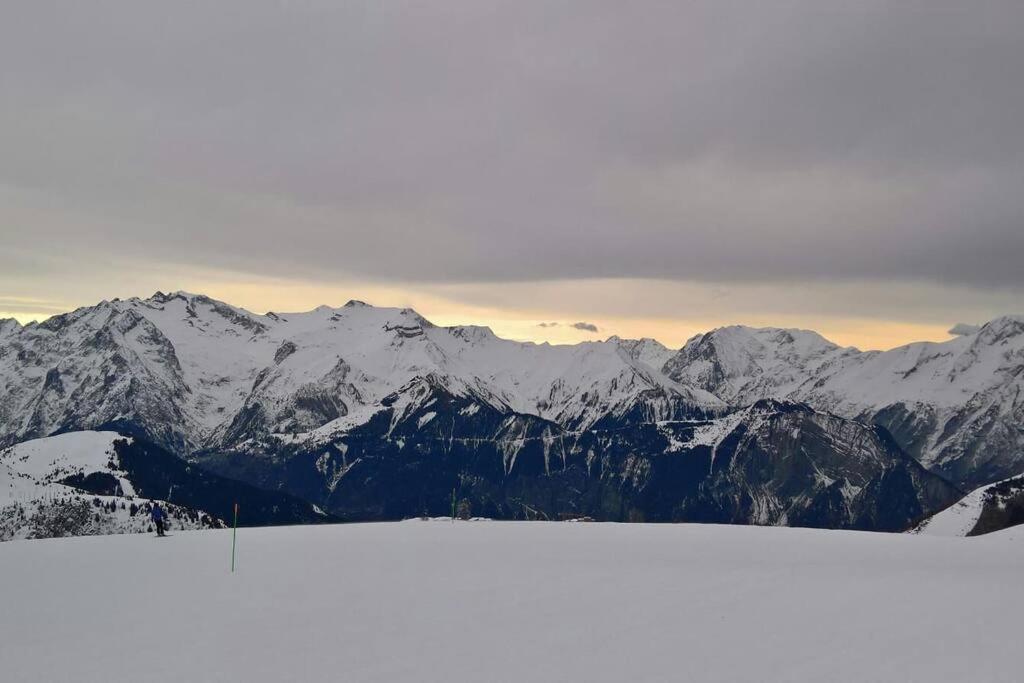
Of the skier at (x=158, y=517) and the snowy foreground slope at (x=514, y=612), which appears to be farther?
the skier at (x=158, y=517)

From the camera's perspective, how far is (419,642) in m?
30.8

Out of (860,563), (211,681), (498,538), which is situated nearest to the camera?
(211,681)

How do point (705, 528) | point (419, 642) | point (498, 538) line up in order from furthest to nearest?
1. point (705, 528)
2. point (498, 538)
3. point (419, 642)

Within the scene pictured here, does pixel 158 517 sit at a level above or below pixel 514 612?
above

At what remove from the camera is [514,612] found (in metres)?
34.9

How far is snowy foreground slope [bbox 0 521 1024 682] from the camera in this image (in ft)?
92.2

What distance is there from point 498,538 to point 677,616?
2564 cm

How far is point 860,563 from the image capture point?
4584cm

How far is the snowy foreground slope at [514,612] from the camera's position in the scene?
1106 inches

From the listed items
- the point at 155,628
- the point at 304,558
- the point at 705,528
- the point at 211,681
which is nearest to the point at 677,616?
the point at 211,681

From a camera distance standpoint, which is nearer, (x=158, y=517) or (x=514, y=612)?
(x=514, y=612)

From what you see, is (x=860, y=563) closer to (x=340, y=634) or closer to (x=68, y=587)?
(x=340, y=634)

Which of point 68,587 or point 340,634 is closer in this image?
point 340,634

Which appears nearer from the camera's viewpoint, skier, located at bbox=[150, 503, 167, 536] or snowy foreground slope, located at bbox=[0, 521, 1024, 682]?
snowy foreground slope, located at bbox=[0, 521, 1024, 682]
